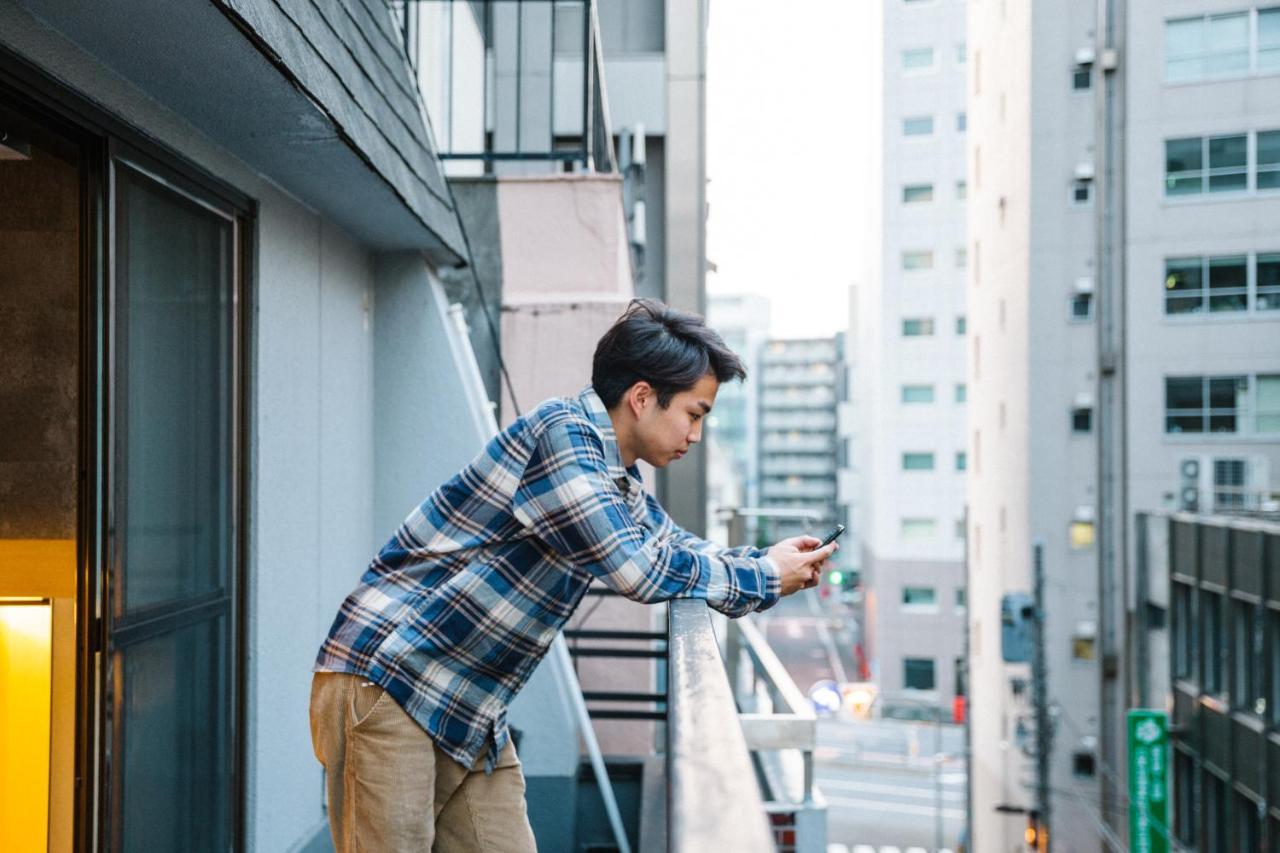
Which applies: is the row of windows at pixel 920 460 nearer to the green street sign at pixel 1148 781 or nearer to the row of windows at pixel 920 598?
the row of windows at pixel 920 598

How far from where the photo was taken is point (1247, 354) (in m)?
21.1

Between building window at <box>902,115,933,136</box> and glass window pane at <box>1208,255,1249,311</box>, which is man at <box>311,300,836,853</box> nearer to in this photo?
glass window pane at <box>1208,255,1249,311</box>

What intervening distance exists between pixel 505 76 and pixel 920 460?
32905 mm

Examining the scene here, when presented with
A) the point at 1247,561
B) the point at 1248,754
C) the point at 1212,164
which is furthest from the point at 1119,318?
the point at 1248,754

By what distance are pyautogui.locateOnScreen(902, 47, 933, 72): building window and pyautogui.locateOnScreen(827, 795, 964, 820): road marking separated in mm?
26082

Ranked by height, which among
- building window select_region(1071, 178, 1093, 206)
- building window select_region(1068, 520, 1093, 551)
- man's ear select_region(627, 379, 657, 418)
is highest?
building window select_region(1071, 178, 1093, 206)

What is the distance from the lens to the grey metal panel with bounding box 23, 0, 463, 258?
2.11 meters

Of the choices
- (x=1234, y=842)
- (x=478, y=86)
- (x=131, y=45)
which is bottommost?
(x=1234, y=842)

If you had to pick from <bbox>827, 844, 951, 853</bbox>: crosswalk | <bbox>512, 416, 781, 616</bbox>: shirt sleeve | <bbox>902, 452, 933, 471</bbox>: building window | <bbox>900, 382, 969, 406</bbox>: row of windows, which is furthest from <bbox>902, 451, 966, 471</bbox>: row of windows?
<bbox>512, 416, 781, 616</bbox>: shirt sleeve

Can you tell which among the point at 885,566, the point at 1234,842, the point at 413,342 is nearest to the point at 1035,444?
the point at 1234,842

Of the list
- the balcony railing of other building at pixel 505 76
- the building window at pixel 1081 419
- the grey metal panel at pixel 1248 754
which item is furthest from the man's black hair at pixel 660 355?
the building window at pixel 1081 419

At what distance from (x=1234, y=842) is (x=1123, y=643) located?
689 cm

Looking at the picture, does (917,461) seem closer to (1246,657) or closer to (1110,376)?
(1110,376)

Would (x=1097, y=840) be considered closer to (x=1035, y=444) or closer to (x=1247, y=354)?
(x=1035, y=444)
